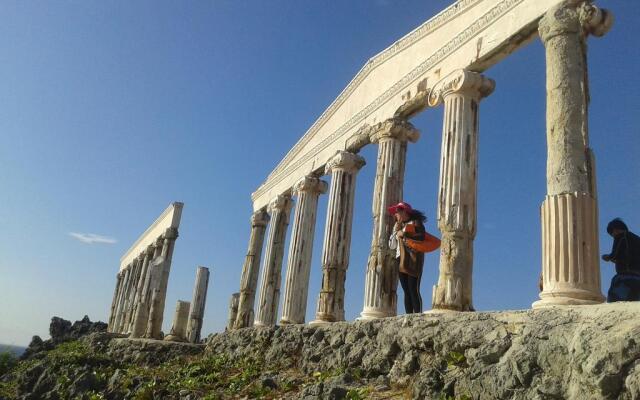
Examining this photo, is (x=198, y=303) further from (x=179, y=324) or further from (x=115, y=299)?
(x=115, y=299)

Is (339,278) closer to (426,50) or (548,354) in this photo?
(426,50)

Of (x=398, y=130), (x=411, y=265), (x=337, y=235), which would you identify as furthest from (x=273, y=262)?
(x=411, y=265)

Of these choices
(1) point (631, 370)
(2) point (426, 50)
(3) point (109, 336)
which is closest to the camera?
(1) point (631, 370)

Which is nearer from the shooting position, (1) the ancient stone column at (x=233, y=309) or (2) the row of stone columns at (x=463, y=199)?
(2) the row of stone columns at (x=463, y=199)

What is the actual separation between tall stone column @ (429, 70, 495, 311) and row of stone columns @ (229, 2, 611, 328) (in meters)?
0.02

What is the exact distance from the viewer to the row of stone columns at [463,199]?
7.05 m

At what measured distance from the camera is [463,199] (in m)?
9.30

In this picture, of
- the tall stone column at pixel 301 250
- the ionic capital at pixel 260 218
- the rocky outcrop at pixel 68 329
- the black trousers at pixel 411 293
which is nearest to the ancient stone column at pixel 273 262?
the ionic capital at pixel 260 218

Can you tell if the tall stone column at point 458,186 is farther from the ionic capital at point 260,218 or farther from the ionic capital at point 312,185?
the ionic capital at point 260,218

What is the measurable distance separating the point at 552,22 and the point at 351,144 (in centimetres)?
677

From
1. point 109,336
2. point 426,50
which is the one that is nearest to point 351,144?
point 426,50

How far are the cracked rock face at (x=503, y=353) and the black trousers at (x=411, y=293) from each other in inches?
37.2

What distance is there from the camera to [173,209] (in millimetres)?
25688

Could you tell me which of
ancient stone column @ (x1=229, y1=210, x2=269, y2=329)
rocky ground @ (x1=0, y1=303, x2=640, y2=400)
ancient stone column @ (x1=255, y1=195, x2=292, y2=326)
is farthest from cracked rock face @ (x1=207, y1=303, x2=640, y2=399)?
ancient stone column @ (x1=229, y1=210, x2=269, y2=329)
